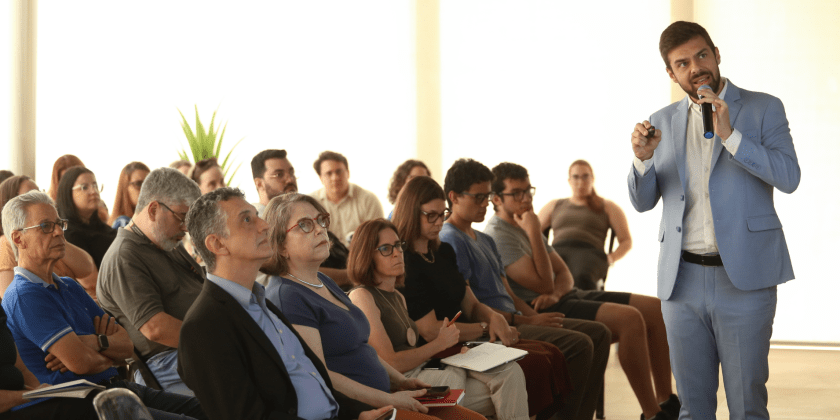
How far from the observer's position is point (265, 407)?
195 centimetres

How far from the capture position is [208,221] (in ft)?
7.10

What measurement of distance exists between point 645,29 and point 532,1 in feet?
3.45

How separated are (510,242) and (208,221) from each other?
2266mm

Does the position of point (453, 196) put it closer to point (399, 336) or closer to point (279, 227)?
point (399, 336)

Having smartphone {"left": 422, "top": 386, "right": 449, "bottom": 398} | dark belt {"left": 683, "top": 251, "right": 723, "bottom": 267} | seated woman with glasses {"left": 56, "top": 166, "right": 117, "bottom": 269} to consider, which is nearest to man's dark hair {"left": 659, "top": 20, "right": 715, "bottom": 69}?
dark belt {"left": 683, "top": 251, "right": 723, "bottom": 267}

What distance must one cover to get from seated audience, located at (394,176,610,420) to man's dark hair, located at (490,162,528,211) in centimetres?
40

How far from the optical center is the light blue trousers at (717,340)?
8.04 feet

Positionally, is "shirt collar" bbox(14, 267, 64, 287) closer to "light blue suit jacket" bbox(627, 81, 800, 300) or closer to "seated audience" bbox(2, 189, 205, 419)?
"seated audience" bbox(2, 189, 205, 419)

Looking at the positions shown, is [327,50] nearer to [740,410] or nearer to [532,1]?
[532,1]

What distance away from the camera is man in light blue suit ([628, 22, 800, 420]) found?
7.91 feet

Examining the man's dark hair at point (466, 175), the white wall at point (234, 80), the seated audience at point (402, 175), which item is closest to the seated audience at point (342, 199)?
the seated audience at point (402, 175)

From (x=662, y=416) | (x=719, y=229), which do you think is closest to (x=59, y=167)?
(x=662, y=416)

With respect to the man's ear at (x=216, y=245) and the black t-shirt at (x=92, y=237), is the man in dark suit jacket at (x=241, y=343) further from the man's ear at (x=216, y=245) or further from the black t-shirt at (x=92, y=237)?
the black t-shirt at (x=92, y=237)

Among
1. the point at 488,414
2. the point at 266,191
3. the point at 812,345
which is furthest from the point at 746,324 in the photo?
the point at 812,345
